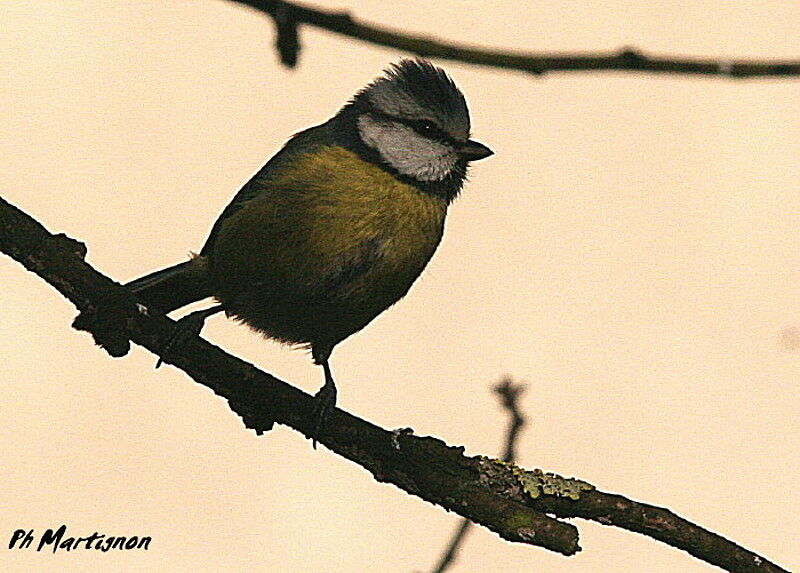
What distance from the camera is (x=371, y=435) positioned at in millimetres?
1425

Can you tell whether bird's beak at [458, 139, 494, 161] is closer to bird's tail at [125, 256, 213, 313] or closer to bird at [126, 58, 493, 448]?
bird at [126, 58, 493, 448]

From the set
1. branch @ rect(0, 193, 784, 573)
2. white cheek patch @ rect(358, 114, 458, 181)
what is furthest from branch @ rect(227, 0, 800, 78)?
white cheek patch @ rect(358, 114, 458, 181)

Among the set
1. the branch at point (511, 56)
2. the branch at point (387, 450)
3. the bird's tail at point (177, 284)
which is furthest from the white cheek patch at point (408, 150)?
the branch at point (387, 450)

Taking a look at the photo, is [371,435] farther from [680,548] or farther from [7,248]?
[7,248]

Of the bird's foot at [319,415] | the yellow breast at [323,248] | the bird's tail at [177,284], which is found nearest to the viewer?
the bird's foot at [319,415]

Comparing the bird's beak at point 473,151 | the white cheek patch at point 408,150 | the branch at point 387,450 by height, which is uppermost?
the bird's beak at point 473,151

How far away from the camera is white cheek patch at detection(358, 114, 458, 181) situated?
2.07m

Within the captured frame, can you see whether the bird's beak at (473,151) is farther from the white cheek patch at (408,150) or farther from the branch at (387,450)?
the branch at (387,450)

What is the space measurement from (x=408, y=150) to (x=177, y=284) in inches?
20.9

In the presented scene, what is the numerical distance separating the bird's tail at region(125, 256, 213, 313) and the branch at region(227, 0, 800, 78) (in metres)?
0.68

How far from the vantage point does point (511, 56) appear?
1440 millimetres

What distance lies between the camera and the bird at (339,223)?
75.1 inches

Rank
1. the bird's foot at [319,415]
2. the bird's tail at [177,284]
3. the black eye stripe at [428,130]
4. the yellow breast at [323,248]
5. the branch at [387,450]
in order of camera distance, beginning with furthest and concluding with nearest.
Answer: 1. the black eye stripe at [428,130]
2. the bird's tail at [177,284]
3. the yellow breast at [323,248]
4. the bird's foot at [319,415]
5. the branch at [387,450]

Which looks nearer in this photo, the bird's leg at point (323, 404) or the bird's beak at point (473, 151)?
the bird's leg at point (323, 404)
